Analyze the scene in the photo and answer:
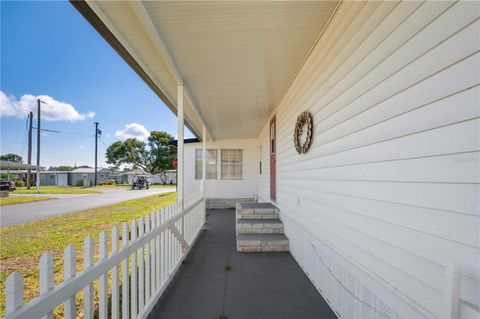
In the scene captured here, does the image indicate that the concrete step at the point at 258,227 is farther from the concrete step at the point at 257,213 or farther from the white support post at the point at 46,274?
the white support post at the point at 46,274

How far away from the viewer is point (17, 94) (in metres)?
25.3

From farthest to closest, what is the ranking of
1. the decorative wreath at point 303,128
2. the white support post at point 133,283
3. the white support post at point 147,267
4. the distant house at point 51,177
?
1. the distant house at point 51,177
2. the decorative wreath at point 303,128
3. the white support post at point 147,267
4. the white support post at point 133,283

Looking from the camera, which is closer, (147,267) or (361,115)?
(361,115)

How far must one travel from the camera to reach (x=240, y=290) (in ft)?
9.27

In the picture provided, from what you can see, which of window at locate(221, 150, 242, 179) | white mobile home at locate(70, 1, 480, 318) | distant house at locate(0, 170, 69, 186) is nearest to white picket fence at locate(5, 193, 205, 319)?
white mobile home at locate(70, 1, 480, 318)

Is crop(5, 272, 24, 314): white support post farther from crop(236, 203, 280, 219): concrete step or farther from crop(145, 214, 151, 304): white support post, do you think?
crop(236, 203, 280, 219): concrete step

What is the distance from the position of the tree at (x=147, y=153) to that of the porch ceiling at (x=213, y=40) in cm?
3381

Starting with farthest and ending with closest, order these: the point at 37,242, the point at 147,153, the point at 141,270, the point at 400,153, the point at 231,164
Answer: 1. the point at 147,153
2. the point at 231,164
3. the point at 37,242
4. the point at 141,270
5. the point at 400,153

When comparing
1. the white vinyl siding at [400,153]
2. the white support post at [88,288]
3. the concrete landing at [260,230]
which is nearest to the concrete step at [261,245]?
the concrete landing at [260,230]

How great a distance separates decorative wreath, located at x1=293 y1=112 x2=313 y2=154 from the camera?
3012mm

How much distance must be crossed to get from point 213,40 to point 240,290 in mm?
3000

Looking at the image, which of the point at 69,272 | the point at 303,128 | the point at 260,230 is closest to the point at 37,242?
the point at 260,230

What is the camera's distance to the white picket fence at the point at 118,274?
3.48 ft

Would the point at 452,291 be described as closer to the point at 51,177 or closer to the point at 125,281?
the point at 125,281
